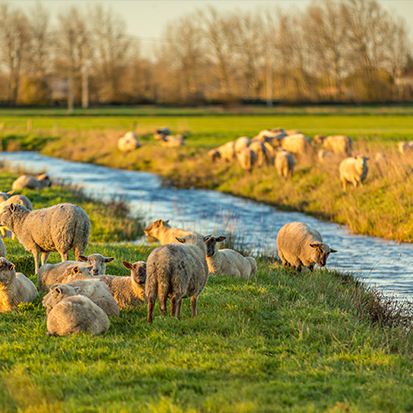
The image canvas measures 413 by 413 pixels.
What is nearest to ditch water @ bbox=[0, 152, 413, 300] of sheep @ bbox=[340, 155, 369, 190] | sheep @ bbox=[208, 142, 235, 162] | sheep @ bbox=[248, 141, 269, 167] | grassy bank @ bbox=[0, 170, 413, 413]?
sheep @ bbox=[340, 155, 369, 190]

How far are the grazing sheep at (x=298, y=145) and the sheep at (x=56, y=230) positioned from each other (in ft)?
54.8

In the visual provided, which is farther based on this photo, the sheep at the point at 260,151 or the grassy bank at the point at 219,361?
the sheep at the point at 260,151

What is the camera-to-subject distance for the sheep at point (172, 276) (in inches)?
267

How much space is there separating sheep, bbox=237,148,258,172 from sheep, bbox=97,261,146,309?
56.6 ft

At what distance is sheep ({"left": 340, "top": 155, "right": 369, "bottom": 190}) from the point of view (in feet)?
59.8

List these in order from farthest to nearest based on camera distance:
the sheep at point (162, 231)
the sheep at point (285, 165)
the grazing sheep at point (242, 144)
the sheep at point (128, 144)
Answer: the sheep at point (128, 144), the grazing sheep at point (242, 144), the sheep at point (285, 165), the sheep at point (162, 231)

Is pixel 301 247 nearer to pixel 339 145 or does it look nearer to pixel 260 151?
pixel 260 151

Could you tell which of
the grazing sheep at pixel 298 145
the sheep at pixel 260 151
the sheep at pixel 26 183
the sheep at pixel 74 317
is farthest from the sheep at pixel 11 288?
the grazing sheep at pixel 298 145

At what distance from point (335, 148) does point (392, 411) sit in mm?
21878

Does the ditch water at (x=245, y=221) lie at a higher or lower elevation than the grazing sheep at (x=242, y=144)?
lower

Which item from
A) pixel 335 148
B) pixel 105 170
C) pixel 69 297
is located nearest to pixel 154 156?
pixel 105 170

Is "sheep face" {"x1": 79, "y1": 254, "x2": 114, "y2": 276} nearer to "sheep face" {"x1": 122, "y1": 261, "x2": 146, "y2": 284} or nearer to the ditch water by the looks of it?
"sheep face" {"x1": 122, "y1": 261, "x2": 146, "y2": 284}

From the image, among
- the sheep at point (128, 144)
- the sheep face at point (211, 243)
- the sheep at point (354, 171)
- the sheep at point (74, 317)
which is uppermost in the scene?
the sheep at point (128, 144)

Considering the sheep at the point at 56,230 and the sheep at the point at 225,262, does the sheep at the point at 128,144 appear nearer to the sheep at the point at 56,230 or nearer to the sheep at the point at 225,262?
the sheep at the point at 56,230
